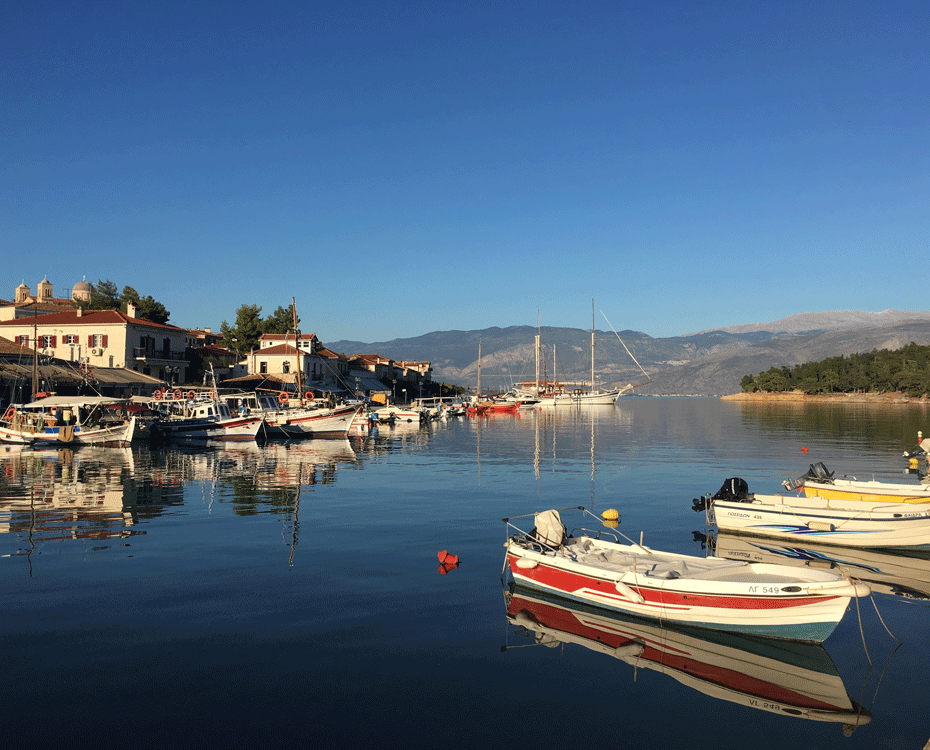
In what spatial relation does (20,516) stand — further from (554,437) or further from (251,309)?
(251,309)

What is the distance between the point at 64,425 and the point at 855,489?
59.3m

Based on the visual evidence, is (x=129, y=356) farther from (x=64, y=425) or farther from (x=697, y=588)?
(x=697, y=588)

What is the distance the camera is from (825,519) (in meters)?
24.7

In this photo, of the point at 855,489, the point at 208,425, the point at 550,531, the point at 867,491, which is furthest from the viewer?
the point at 208,425

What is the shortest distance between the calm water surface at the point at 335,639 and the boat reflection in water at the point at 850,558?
9.1 inches

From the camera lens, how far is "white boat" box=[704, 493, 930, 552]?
23.5m

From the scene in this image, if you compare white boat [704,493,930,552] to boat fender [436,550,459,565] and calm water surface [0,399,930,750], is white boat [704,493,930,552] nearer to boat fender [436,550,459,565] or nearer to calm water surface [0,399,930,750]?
calm water surface [0,399,930,750]

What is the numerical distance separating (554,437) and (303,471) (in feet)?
124

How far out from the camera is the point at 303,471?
46000mm

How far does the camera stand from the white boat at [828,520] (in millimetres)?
23500

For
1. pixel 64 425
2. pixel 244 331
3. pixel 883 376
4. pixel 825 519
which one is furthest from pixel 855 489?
pixel 883 376

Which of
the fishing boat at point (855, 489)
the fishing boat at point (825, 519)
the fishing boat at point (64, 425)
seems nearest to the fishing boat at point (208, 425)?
the fishing boat at point (64, 425)

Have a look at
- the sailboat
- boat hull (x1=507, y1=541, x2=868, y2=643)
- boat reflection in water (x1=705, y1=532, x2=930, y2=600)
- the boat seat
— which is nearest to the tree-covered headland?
the sailboat

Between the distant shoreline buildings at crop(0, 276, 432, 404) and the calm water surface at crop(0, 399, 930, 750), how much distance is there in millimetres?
45266
